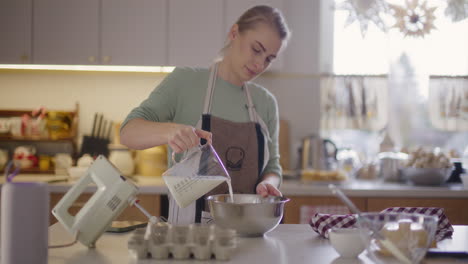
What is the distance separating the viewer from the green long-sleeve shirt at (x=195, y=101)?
206cm

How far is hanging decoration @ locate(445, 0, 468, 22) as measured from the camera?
150 inches

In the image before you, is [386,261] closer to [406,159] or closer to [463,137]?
[406,159]

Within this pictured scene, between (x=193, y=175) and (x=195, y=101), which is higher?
(x=195, y=101)

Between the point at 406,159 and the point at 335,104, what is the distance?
628 mm

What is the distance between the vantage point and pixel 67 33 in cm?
338

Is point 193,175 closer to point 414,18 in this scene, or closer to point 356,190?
point 356,190

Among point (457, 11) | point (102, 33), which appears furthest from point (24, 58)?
point (457, 11)

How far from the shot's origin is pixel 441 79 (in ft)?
12.2

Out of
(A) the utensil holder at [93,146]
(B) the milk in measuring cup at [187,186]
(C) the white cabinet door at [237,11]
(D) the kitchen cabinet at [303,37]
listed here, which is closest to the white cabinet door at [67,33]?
(A) the utensil holder at [93,146]

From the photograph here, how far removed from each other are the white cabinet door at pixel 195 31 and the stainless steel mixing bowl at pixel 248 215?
6.42ft

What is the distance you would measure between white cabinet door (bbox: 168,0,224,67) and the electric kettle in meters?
0.84

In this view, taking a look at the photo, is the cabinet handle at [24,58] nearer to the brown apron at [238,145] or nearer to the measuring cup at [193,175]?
the brown apron at [238,145]

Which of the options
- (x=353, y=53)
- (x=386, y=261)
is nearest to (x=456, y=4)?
(x=353, y=53)

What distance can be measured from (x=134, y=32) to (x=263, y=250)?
2312 millimetres
